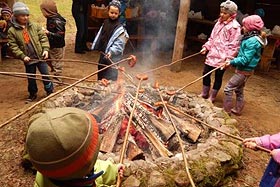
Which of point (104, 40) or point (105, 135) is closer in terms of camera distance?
point (105, 135)

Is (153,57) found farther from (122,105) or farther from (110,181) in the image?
(110,181)

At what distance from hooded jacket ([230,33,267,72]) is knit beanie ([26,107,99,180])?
369 cm

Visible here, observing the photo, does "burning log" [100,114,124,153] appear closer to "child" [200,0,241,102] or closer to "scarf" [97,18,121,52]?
"scarf" [97,18,121,52]

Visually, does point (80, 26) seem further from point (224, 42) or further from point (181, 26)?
point (224, 42)

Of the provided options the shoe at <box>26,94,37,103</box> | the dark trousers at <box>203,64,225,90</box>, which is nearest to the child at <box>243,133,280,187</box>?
the dark trousers at <box>203,64,225,90</box>

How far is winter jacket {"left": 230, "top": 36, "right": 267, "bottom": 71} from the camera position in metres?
4.49

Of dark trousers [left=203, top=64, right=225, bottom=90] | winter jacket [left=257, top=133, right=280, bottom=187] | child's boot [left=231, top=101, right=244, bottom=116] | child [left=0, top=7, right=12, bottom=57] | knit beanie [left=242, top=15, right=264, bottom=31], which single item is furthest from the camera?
child [left=0, top=7, right=12, bottom=57]

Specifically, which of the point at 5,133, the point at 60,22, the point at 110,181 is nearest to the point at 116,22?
the point at 60,22

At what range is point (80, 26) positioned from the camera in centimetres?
778

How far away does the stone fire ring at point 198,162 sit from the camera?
284 cm

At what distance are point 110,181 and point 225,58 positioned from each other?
3682 millimetres

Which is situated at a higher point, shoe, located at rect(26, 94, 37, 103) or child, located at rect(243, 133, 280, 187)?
child, located at rect(243, 133, 280, 187)

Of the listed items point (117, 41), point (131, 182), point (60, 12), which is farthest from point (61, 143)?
point (60, 12)

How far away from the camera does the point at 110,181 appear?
6.21ft
